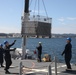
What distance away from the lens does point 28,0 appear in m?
26.7

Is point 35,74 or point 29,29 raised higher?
point 29,29

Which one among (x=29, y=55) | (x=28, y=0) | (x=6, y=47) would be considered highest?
(x=28, y=0)

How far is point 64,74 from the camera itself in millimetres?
16875

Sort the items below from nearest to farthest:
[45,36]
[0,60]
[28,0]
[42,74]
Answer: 1. [42,74]
2. [0,60]
3. [45,36]
4. [28,0]

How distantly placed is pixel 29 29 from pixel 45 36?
1604 mm

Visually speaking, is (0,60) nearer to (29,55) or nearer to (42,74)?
(42,74)

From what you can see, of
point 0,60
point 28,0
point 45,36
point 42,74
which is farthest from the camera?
point 28,0

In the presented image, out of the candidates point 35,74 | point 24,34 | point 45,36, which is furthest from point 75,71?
point 24,34

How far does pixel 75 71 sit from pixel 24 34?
27.0 feet

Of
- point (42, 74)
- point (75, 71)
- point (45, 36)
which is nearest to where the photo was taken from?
point (42, 74)

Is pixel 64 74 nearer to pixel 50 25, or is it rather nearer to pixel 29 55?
pixel 50 25

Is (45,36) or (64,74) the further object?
(45,36)

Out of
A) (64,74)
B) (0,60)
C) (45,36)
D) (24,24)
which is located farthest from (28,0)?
(64,74)

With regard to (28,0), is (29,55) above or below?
below
